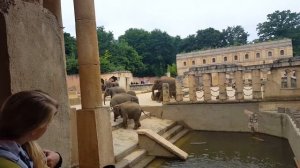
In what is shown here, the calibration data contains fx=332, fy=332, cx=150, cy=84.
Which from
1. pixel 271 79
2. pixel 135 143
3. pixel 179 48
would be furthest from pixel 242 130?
pixel 179 48

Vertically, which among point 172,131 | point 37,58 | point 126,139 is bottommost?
point 172,131

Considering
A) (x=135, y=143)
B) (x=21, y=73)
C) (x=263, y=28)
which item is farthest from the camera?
(x=263, y=28)

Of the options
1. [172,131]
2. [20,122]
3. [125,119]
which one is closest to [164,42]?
[172,131]

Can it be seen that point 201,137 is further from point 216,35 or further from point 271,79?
point 216,35

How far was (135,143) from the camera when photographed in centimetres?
1020

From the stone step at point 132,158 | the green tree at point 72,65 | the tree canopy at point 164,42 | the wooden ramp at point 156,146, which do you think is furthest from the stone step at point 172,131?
the tree canopy at point 164,42

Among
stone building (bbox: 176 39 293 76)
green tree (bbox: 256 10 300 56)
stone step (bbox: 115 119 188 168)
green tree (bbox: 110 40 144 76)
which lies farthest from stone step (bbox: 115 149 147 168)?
green tree (bbox: 256 10 300 56)

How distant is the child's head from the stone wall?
0.90 m

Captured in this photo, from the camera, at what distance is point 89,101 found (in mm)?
6496

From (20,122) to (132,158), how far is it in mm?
8016

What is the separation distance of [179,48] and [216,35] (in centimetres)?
827

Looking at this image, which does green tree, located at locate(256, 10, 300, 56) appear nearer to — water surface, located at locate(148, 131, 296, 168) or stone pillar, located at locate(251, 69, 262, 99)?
stone pillar, located at locate(251, 69, 262, 99)

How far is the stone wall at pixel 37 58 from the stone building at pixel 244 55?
40701mm

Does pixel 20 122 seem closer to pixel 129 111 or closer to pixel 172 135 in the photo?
pixel 129 111
